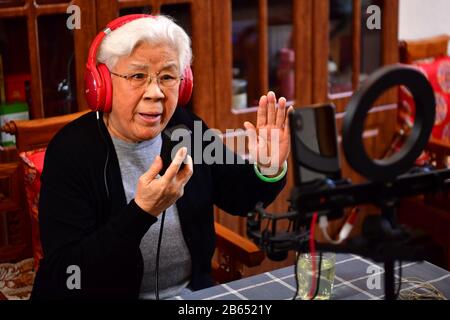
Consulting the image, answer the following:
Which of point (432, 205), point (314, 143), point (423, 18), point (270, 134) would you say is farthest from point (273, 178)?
point (423, 18)

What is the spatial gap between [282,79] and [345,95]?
27 cm

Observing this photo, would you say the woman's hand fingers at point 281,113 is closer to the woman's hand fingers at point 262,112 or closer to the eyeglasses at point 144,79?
the woman's hand fingers at point 262,112

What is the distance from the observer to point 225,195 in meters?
1.72

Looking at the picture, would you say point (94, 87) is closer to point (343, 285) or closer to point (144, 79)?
point (144, 79)

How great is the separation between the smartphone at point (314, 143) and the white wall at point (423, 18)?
7.86 ft

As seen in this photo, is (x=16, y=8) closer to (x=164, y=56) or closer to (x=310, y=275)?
(x=164, y=56)

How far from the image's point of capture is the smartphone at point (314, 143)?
27.7 inches

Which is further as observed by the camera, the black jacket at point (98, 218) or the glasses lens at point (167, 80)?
the glasses lens at point (167, 80)

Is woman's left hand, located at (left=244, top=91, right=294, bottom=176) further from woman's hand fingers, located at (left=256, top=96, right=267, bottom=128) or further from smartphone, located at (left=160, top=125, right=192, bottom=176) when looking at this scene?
smartphone, located at (left=160, top=125, right=192, bottom=176)

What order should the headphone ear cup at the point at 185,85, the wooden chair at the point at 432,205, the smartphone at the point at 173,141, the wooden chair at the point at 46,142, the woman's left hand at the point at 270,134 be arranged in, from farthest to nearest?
the wooden chair at the point at 432,205 < the wooden chair at the point at 46,142 < the headphone ear cup at the point at 185,85 < the woman's left hand at the point at 270,134 < the smartphone at the point at 173,141

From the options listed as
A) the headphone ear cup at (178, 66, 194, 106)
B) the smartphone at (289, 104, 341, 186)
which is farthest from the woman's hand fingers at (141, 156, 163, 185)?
the smartphone at (289, 104, 341, 186)

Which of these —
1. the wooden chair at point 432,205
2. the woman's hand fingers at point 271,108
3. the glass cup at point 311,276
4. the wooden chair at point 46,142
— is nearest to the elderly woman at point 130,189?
the woman's hand fingers at point 271,108

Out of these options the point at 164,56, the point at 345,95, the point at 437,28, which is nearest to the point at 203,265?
the point at 164,56
